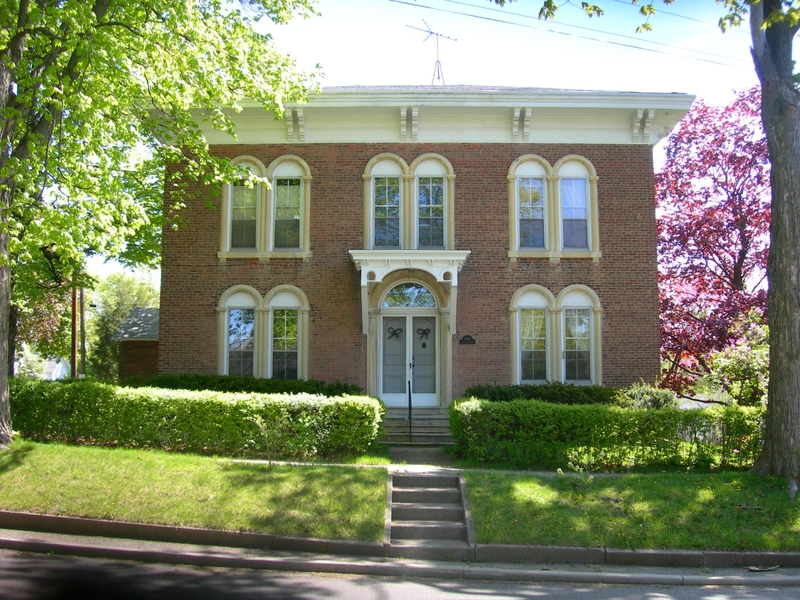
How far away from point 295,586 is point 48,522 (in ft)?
12.0

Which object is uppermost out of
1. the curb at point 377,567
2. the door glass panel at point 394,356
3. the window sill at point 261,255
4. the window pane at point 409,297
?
the window sill at point 261,255

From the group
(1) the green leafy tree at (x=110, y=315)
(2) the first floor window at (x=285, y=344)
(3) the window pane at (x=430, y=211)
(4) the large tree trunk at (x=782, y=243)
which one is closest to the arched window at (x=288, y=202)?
(2) the first floor window at (x=285, y=344)

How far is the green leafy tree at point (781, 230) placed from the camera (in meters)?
9.98

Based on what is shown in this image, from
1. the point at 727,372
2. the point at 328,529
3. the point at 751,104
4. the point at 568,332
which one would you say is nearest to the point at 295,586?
the point at 328,529

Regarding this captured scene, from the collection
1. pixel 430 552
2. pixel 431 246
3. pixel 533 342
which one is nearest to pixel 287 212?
pixel 431 246

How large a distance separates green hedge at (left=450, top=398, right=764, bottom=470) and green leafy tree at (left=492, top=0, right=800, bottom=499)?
1047 millimetres

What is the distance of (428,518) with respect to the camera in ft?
29.9

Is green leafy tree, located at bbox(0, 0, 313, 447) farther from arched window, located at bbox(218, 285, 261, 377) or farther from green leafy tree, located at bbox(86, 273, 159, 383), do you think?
green leafy tree, located at bbox(86, 273, 159, 383)

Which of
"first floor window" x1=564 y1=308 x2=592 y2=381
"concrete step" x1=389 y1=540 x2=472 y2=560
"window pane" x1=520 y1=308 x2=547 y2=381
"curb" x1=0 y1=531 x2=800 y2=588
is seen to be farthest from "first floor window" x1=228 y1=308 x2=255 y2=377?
"concrete step" x1=389 y1=540 x2=472 y2=560

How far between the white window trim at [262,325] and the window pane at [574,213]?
6324 millimetres

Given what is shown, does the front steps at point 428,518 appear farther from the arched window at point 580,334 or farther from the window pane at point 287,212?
the window pane at point 287,212

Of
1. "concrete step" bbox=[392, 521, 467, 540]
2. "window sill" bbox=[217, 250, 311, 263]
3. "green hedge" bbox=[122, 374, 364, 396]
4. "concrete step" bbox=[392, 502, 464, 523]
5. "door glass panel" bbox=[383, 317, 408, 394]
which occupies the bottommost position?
"concrete step" bbox=[392, 521, 467, 540]

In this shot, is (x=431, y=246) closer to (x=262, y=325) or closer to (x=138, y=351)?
(x=262, y=325)

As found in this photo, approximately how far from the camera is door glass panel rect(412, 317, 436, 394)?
1552cm
